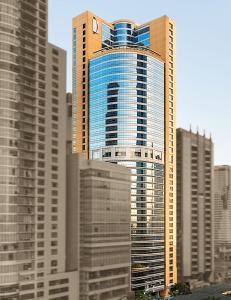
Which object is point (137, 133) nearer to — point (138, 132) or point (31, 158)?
point (138, 132)

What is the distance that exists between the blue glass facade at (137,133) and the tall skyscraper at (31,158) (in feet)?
200

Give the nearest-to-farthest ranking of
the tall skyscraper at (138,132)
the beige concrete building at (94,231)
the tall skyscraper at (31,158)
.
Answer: the tall skyscraper at (31,158) < the beige concrete building at (94,231) < the tall skyscraper at (138,132)

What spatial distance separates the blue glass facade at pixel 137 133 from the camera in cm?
18325

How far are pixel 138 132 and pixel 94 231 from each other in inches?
2703

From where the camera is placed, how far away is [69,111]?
131m

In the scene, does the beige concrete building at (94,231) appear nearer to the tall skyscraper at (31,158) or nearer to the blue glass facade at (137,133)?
the tall skyscraper at (31,158)

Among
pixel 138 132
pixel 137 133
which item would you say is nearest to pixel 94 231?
pixel 137 133

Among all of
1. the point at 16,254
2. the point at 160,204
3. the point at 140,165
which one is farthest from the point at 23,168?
the point at 160,204

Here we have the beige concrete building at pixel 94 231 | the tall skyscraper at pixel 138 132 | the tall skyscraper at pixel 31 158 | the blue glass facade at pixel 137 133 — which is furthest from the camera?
the tall skyscraper at pixel 138 132

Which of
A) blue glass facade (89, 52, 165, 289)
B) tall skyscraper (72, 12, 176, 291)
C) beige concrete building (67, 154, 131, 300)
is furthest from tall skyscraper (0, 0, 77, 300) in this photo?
tall skyscraper (72, 12, 176, 291)

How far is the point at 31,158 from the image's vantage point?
383 feet

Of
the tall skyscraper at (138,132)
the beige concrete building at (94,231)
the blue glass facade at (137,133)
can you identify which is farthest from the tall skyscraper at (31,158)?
the tall skyscraper at (138,132)

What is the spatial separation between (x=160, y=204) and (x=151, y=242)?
1749 centimetres

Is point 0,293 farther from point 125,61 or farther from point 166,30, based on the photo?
point 166,30
